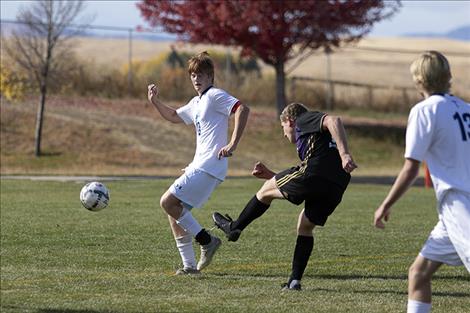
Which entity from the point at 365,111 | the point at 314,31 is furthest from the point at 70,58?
the point at 365,111

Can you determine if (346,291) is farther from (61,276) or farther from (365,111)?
(365,111)

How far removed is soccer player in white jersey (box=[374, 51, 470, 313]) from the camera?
21.6 feet

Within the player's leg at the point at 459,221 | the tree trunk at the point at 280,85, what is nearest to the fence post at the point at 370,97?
the tree trunk at the point at 280,85

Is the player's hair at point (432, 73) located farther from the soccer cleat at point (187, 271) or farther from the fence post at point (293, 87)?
the fence post at point (293, 87)

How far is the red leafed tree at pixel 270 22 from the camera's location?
103 feet

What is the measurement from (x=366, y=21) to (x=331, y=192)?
2424 cm

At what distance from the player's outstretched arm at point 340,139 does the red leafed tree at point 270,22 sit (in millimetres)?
22482

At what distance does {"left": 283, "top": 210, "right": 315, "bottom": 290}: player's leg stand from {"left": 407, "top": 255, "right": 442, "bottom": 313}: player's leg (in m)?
2.44

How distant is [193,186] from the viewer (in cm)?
973

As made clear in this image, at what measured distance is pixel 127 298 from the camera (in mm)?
8523

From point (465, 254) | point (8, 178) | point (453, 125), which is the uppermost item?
point (453, 125)

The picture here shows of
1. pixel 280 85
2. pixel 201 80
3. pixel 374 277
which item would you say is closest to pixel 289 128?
pixel 201 80

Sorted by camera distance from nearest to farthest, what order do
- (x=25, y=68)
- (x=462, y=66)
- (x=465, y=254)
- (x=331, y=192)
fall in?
(x=465, y=254)
(x=331, y=192)
(x=25, y=68)
(x=462, y=66)

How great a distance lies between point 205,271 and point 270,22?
2196 cm
